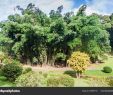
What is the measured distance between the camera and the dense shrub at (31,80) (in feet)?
20.9

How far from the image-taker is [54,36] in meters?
7.59

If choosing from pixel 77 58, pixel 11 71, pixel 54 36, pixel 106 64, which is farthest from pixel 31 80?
pixel 106 64

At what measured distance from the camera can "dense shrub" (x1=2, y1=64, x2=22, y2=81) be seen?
7.25 m

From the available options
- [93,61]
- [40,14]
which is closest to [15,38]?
[40,14]

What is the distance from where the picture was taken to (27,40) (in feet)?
24.6

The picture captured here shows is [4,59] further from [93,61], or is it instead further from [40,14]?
[93,61]

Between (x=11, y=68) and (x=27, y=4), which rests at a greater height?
(x=27, y=4)

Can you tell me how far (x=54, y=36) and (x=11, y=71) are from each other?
1.32 meters

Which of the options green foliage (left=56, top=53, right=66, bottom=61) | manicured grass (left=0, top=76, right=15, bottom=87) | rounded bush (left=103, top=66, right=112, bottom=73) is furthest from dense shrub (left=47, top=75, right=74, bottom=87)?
rounded bush (left=103, top=66, right=112, bottom=73)
